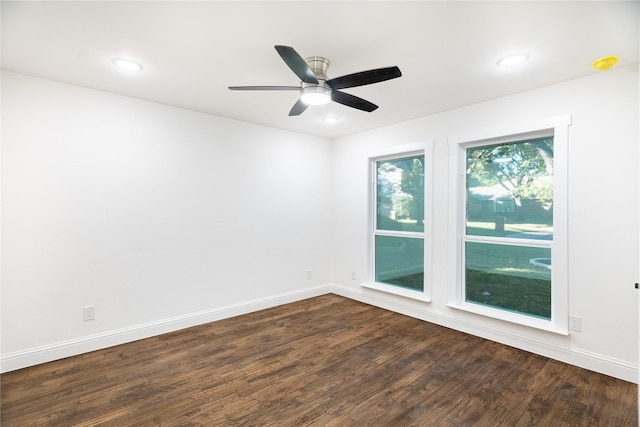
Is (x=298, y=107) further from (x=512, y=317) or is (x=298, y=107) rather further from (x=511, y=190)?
(x=512, y=317)

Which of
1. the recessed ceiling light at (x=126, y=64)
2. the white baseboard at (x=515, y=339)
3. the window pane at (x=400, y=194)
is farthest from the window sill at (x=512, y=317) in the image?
the recessed ceiling light at (x=126, y=64)

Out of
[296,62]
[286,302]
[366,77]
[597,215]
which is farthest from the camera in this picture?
[286,302]

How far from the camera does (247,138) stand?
4105mm

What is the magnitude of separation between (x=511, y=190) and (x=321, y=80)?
2.32 m

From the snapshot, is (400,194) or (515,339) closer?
(515,339)

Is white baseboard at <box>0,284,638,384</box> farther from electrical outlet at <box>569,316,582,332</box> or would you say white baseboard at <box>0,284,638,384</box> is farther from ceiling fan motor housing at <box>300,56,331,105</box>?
ceiling fan motor housing at <box>300,56,331,105</box>

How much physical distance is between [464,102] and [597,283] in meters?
2.08

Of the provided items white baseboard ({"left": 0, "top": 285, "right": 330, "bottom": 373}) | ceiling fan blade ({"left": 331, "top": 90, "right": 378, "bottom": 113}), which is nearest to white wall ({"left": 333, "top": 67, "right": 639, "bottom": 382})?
ceiling fan blade ({"left": 331, "top": 90, "right": 378, "bottom": 113})

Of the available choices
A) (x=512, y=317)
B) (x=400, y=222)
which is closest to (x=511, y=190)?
(x=512, y=317)

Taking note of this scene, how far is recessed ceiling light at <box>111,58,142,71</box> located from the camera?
243 cm

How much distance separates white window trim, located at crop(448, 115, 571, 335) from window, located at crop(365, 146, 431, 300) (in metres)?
→ 0.33

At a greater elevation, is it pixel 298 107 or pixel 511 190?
pixel 298 107

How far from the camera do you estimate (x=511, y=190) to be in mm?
3246

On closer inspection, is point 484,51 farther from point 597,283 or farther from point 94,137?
point 94,137
